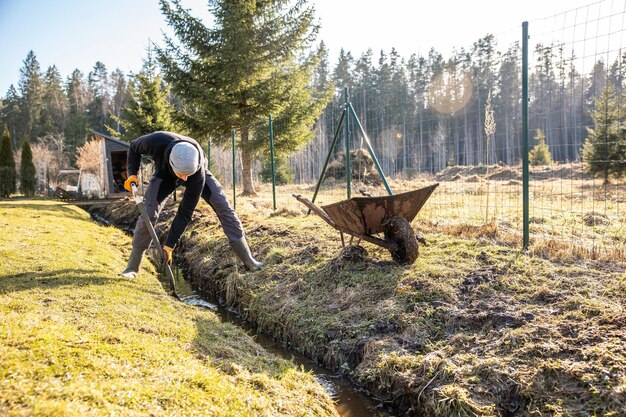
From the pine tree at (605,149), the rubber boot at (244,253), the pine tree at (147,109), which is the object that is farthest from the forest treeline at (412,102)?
the rubber boot at (244,253)

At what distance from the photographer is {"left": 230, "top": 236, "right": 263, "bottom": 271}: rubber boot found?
17.5ft

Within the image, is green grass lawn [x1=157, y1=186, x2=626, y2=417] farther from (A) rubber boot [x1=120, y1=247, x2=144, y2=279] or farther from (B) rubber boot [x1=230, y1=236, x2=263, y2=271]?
(A) rubber boot [x1=120, y1=247, x2=144, y2=279]

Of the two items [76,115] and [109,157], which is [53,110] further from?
[109,157]

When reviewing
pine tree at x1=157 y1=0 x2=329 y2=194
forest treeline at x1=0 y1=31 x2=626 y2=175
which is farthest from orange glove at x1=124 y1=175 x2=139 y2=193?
forest treeline at x1=0 y1=31 x2=626 y2=175

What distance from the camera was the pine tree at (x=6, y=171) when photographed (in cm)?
2023

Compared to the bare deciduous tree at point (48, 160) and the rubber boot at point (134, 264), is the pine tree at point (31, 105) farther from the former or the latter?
the rubber boot at point (134, 264)

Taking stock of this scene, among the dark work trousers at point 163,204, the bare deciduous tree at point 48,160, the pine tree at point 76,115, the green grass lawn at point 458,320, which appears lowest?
the green grass lawn at point 458,320

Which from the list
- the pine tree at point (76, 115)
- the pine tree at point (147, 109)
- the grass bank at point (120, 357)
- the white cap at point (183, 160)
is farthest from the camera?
the pine tree at point (76, 115)

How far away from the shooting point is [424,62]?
45875 mm

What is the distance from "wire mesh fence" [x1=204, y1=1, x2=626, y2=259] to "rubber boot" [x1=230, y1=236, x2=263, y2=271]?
5.41 feet

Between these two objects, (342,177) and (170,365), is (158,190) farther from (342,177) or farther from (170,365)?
(342,177)

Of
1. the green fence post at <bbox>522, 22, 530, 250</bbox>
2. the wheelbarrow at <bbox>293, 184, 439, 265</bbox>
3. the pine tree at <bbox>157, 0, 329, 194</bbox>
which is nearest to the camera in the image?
the wheelbarrow at <bbox>293, 184, 439, 265</bbox>

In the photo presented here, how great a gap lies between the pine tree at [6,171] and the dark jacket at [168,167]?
787 inches

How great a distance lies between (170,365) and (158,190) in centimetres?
271
